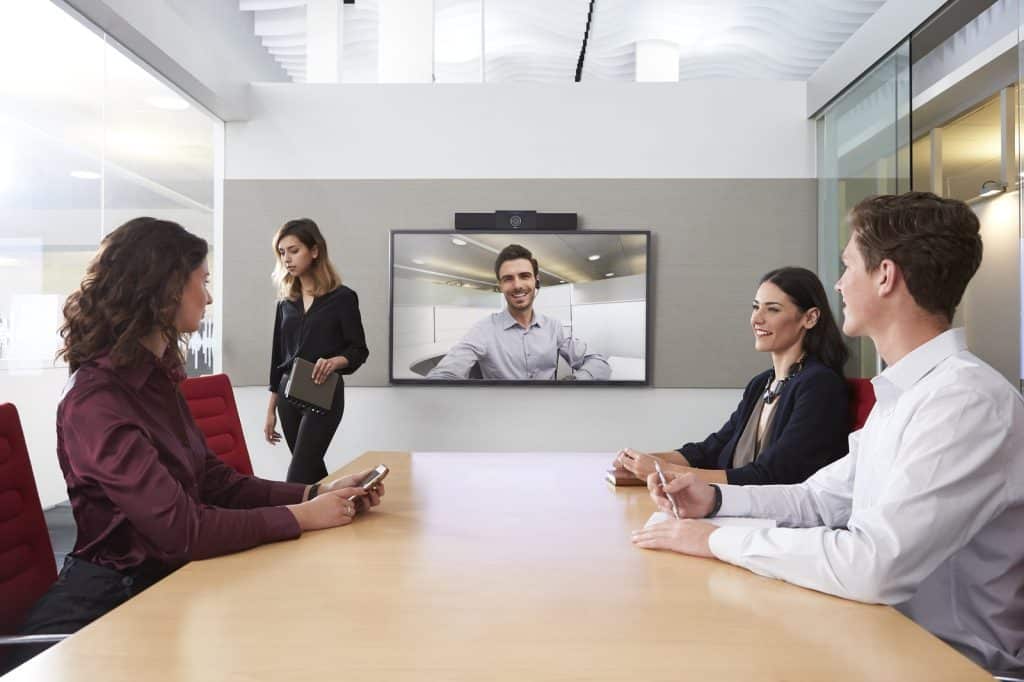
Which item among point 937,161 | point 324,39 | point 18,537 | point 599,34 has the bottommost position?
point 18,537

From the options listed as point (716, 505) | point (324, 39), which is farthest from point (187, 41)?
point (716, 505)

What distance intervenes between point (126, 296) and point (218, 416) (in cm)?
112

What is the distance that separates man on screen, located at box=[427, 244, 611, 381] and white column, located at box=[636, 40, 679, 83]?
255cm

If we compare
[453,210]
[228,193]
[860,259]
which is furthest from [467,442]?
[860,259]

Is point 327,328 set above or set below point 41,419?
above

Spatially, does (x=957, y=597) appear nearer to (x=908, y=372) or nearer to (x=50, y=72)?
(x=908, y=372)

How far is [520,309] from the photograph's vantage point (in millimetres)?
5008

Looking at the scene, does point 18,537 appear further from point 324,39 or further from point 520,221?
point 324,39

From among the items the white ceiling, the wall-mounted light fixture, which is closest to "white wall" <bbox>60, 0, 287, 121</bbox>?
the white ceiling

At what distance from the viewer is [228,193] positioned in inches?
198

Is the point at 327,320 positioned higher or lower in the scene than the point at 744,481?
higher

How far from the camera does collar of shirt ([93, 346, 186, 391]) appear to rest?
63.1 inches

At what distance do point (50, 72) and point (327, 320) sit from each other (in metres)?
1.55

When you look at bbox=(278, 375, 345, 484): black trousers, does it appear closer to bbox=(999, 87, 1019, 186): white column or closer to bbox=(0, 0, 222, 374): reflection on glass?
bbox=(0, 0, 222, 374): reflection on glass
